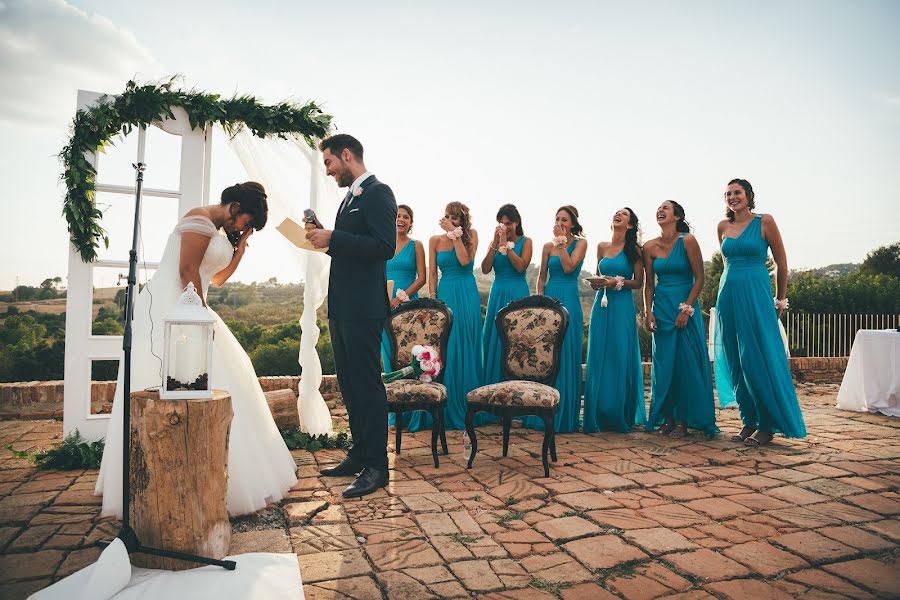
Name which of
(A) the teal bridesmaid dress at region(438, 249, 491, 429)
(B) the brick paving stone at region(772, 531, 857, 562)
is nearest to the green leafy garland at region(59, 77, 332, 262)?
(A) the teal bridesmaid dress at region(438, 249, 491, 429)

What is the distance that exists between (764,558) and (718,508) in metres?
0.66

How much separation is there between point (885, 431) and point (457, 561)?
16.6 ft

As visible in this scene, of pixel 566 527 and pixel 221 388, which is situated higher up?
pixel 221 388

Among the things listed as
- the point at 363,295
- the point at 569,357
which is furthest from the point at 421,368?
the point at 569,357

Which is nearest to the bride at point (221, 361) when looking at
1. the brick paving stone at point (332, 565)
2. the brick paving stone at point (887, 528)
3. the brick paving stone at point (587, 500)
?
the brick paving stone at point (332, 565)

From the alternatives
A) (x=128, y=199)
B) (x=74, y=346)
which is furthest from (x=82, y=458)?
(x=128, y=199)

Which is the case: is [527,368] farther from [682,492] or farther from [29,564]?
[29,564]

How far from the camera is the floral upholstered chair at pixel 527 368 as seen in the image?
12.7 ft

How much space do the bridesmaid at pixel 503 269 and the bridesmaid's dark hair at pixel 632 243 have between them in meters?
0.92

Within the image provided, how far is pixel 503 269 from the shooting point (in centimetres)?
555

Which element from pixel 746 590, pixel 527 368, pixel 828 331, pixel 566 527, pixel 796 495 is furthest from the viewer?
pixel 828 331

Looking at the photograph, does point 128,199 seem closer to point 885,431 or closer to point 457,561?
point 457,561

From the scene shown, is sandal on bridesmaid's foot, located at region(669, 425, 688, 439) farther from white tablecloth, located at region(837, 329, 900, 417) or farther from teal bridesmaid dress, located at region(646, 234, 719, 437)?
white tablecloth, located at region(837, 329, 900, 417)

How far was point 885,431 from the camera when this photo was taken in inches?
211
